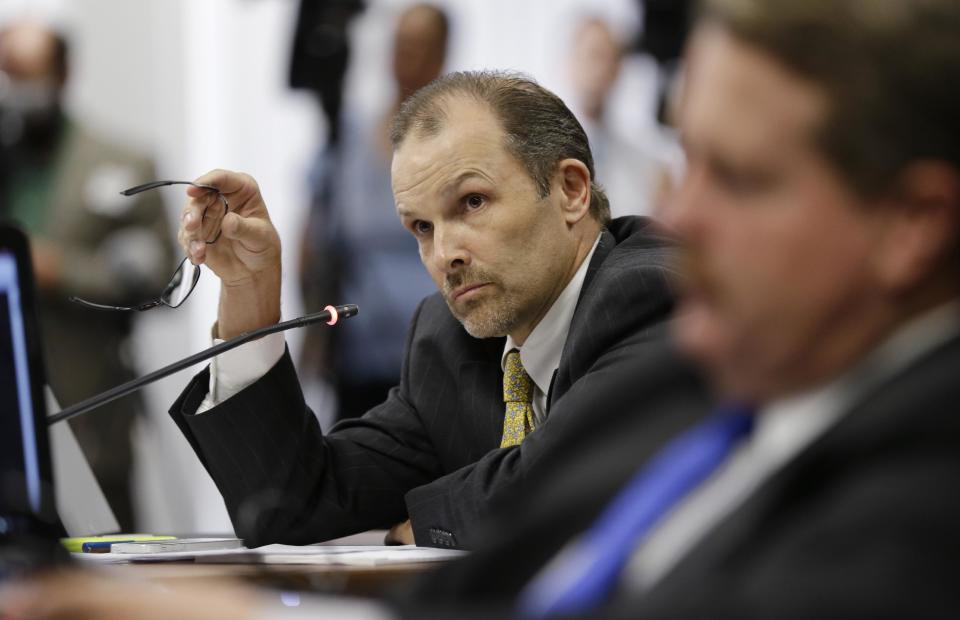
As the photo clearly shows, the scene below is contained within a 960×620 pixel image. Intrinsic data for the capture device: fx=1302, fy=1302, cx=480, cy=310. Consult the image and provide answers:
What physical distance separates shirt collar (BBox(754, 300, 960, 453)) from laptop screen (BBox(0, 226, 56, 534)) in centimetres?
90

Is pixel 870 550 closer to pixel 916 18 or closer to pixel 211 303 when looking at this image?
pixel 916 18

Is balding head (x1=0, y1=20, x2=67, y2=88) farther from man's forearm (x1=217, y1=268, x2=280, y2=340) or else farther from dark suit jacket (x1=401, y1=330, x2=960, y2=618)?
dark suit jacket (x1=401, y1=330, x2=960, y2=618)

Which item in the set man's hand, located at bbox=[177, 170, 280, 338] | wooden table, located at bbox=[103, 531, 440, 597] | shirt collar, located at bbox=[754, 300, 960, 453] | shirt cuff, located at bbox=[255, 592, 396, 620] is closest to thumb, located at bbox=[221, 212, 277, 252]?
man's hand, located at bbox=[177, 170, 280, 338]

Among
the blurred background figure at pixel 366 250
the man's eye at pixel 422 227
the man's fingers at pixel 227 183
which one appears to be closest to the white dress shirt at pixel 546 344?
the man's eye at pixel 422 227

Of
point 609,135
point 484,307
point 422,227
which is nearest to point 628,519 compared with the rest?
point 484,307

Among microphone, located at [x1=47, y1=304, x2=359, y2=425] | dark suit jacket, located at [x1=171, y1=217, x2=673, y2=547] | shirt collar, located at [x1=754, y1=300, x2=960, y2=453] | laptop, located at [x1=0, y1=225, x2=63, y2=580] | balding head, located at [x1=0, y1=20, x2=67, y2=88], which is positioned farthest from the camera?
balding head, located at [x1=0, y1=20, x2=67, y2=88]

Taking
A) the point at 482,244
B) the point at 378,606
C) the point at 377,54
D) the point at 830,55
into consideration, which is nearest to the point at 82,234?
the point at 377,54

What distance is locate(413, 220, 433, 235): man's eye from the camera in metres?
2.32

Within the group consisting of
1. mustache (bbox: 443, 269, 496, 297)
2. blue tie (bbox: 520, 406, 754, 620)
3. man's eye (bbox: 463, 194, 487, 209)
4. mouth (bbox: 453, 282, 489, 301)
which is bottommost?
mouth (bbox: 453, 282, 489, 301)

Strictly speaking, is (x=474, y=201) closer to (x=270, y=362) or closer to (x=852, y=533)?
(x=270, y=362)

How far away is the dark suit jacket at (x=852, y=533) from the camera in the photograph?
2.42ft

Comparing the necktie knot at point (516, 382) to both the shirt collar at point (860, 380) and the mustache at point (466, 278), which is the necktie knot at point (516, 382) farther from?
the shirt collar at point (860, 380)

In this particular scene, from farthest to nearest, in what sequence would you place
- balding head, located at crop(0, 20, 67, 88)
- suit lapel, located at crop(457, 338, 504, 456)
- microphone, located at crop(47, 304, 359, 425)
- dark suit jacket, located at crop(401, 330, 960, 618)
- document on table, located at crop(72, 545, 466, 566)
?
balding head, located at crop(0, 20, 67, 88) → suit lapel, located at crop(457, 338, 504, 456) → microphone, located at crop(47, 304, 359, 425) → document on table, located at crop(72, 545, 466, 566) → dark suit jacket, located at crop(401, 330, 960, 618)

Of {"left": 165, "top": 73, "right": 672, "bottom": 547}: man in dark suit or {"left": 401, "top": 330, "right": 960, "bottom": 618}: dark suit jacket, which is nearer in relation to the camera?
{"left": 401, "top": 330, "right": 960, "bottom": 618}: dark suit jacket
